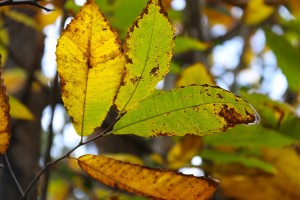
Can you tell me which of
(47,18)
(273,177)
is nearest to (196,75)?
(273,177)

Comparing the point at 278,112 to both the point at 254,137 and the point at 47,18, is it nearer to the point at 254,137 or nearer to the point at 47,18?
the point at 254,137

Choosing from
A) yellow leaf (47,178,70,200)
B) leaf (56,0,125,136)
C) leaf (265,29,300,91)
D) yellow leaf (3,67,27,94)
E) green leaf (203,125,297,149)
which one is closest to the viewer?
leaf (56,0,125,136)

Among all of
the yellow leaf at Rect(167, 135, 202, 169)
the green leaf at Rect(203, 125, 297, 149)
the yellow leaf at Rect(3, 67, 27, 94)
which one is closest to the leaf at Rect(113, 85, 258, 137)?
the green leaf at Rect(203, 125, 297, 149)

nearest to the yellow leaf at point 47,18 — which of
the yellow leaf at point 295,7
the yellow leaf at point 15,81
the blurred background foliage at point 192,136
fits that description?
the blurred background foliage at point 192,136

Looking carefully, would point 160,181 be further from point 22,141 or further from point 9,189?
point 22,141

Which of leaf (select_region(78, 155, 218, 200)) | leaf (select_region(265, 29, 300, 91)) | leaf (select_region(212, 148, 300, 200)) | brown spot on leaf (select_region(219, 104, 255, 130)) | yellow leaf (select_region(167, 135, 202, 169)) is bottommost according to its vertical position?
leaf (select_region(212, 148, 300, 200))

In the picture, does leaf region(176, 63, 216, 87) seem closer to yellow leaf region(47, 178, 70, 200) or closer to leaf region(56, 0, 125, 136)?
leaf region(56, 0, 125, 136)

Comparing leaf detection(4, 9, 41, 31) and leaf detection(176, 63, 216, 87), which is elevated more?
leaf detection(4, 9, 41, 31)
